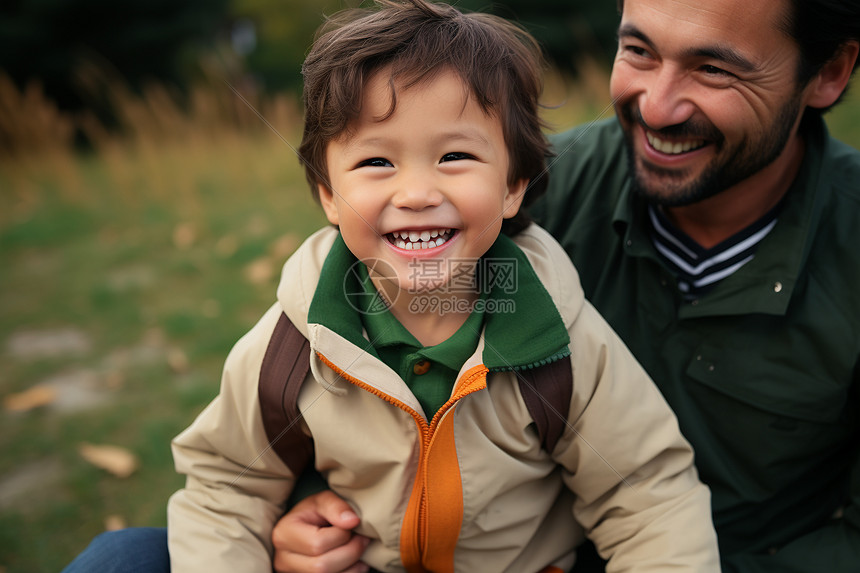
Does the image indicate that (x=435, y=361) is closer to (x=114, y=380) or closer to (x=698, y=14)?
(x=698, y=14)

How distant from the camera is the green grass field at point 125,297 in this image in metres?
2.76

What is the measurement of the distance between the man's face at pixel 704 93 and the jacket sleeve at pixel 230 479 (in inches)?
46.0

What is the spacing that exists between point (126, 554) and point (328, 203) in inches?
38.1

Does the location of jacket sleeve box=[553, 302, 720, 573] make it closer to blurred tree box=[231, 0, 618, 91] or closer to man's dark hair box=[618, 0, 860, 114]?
man's dark hair box=[618, 0, 860, 114]

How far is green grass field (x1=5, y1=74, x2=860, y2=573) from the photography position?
2.76 metres

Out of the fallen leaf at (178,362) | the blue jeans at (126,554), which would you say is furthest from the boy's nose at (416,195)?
the fallen leaf at (178,362)

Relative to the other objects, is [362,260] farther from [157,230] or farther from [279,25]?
[279,25]

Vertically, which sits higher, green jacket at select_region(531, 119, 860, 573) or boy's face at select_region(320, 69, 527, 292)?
boy's face at select_region(320, 69, 527, 292)

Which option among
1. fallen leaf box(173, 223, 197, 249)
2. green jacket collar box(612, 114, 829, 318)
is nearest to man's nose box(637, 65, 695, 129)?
green jacket collar box(612, 114, 829, 318)

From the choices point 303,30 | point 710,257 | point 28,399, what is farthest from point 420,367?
point 303,30

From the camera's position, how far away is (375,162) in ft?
5.04

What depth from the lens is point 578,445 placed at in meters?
1.64

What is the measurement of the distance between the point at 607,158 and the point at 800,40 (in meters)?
0.64

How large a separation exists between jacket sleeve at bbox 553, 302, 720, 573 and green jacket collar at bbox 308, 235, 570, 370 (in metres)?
0.11
